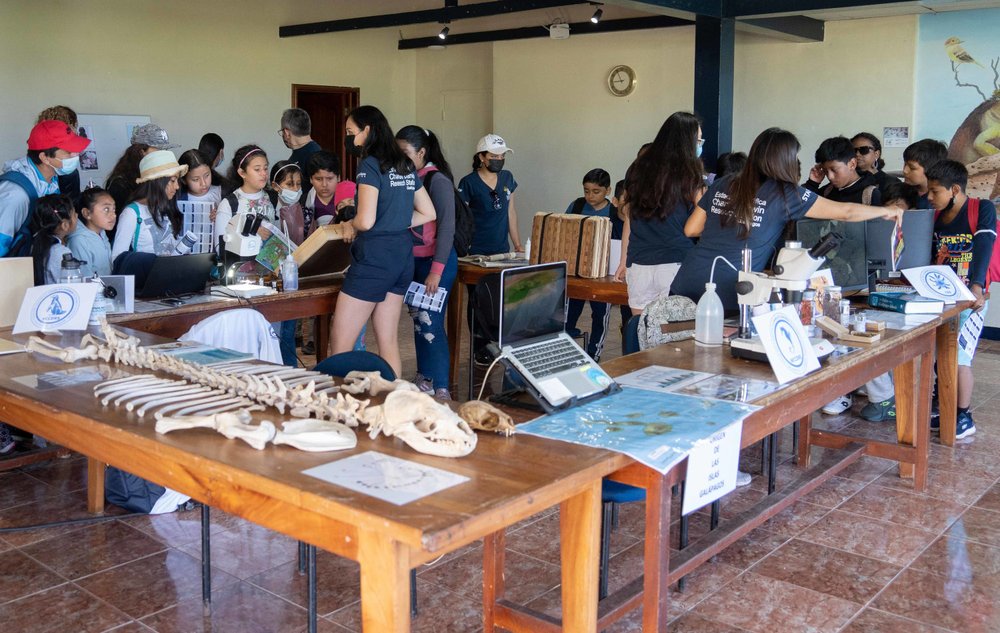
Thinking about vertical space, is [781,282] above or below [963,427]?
above

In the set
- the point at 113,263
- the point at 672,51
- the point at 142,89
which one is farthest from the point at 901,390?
the point at 142,89

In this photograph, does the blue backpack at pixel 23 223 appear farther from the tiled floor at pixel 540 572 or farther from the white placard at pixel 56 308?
the white placard at pixel 56 308

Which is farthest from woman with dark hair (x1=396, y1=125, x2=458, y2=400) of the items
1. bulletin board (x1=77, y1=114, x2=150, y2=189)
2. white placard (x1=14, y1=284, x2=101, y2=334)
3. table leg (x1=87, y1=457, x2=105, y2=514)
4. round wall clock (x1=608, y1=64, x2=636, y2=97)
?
round wall clock (x1=608, y1=64, x2=636, y2=97)

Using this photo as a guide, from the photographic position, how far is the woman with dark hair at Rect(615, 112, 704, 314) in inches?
189

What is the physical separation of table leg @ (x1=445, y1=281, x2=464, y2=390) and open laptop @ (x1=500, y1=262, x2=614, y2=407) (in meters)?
3.23

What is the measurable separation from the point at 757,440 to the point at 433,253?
113 inches

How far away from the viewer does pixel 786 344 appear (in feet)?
10.2

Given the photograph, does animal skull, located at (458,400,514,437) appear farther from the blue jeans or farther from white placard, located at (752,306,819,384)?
the blue jeans

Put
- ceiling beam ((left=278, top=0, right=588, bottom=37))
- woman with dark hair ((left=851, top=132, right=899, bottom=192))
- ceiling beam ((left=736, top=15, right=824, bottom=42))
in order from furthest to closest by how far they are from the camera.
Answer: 1. ceiling beam ((left=278, top=0, right=588, bottom=37))
2. ceiling beam ((left=736, top=15, right=824, bottom=42))
3. woman with dark hair ((left=851, top=132, right=899, bottom=192))

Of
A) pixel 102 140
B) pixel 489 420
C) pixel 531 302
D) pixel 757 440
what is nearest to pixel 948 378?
pixel 757 440

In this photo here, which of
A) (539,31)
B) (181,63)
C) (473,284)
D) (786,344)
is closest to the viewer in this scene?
(786,344)

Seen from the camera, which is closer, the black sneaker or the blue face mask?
the blue face mask

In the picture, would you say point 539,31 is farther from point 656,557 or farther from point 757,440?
point 656,557

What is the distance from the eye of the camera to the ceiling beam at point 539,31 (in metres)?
9.33
